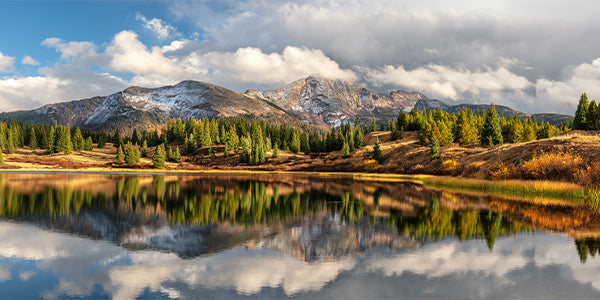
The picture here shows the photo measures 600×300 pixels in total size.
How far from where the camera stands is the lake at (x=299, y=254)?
11.9m

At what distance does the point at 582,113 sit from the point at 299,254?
106m

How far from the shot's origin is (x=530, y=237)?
1950 cm

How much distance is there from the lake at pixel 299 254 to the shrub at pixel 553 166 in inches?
671

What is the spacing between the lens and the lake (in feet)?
39.0

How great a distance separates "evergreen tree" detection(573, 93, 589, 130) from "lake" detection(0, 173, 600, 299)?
7743 cm

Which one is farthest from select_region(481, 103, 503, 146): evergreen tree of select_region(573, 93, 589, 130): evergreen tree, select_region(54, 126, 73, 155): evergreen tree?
Result: select_region(54, 126, 73, 155): evergreen tree

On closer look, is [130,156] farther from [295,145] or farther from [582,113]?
[582,113]

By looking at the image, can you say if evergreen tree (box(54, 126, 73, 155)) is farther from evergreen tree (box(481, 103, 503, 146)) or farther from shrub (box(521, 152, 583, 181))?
shrub (box(521, 152, 583, 181))

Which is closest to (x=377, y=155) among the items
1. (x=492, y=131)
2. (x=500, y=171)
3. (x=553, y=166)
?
(x=492, y=131)

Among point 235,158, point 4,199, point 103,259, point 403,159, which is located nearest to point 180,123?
point 235,158

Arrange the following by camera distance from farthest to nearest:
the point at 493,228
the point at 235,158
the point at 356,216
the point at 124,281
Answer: the point at 235,158 < the point at 356,216 < the point at 493,228 < the point at 124,281

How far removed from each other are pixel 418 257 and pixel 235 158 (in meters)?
140

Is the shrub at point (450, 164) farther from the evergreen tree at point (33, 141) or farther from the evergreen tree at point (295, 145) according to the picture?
the evergreen tree at point (33, 141)

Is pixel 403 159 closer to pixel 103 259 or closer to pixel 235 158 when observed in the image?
pixel 235 158
